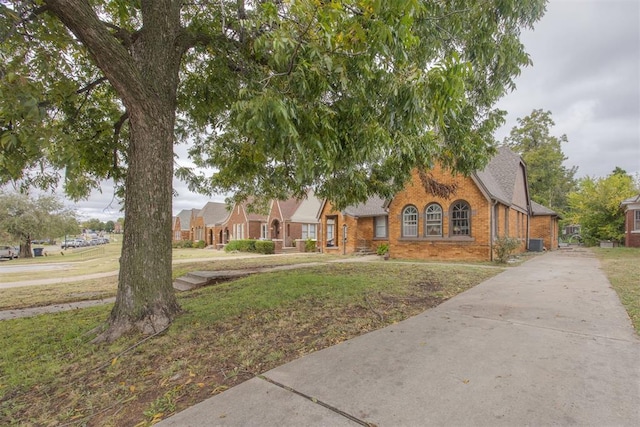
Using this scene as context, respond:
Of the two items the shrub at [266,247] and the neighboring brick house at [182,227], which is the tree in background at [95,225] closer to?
the neighboring brick house at [182,227]

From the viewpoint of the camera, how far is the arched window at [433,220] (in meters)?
16.2

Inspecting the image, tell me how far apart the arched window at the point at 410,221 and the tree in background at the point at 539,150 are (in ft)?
81.8

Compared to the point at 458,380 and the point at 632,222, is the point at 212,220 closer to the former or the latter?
the point at 632,222

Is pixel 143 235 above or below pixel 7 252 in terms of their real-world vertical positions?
above

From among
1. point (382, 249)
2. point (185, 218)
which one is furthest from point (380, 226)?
point (185, 218)

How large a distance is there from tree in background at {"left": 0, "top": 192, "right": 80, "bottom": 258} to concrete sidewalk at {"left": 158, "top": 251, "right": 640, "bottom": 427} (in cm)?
3856

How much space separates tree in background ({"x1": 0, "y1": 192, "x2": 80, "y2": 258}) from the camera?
31359 millimetres

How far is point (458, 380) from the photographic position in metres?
3.21

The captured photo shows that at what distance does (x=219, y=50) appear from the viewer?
5793mm

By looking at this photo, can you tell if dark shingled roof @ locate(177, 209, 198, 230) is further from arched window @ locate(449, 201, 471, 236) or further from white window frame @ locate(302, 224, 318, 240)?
arched window @ locate(449, 201, 471, 236)

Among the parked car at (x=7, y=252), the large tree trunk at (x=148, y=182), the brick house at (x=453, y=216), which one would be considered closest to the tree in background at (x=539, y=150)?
the brick house at (x=453, y=216)

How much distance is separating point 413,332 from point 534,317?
7.53ft

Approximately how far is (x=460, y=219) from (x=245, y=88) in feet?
46.4

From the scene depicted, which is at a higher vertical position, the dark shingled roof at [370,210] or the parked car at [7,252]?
the dark shingled roof at [370,210]
